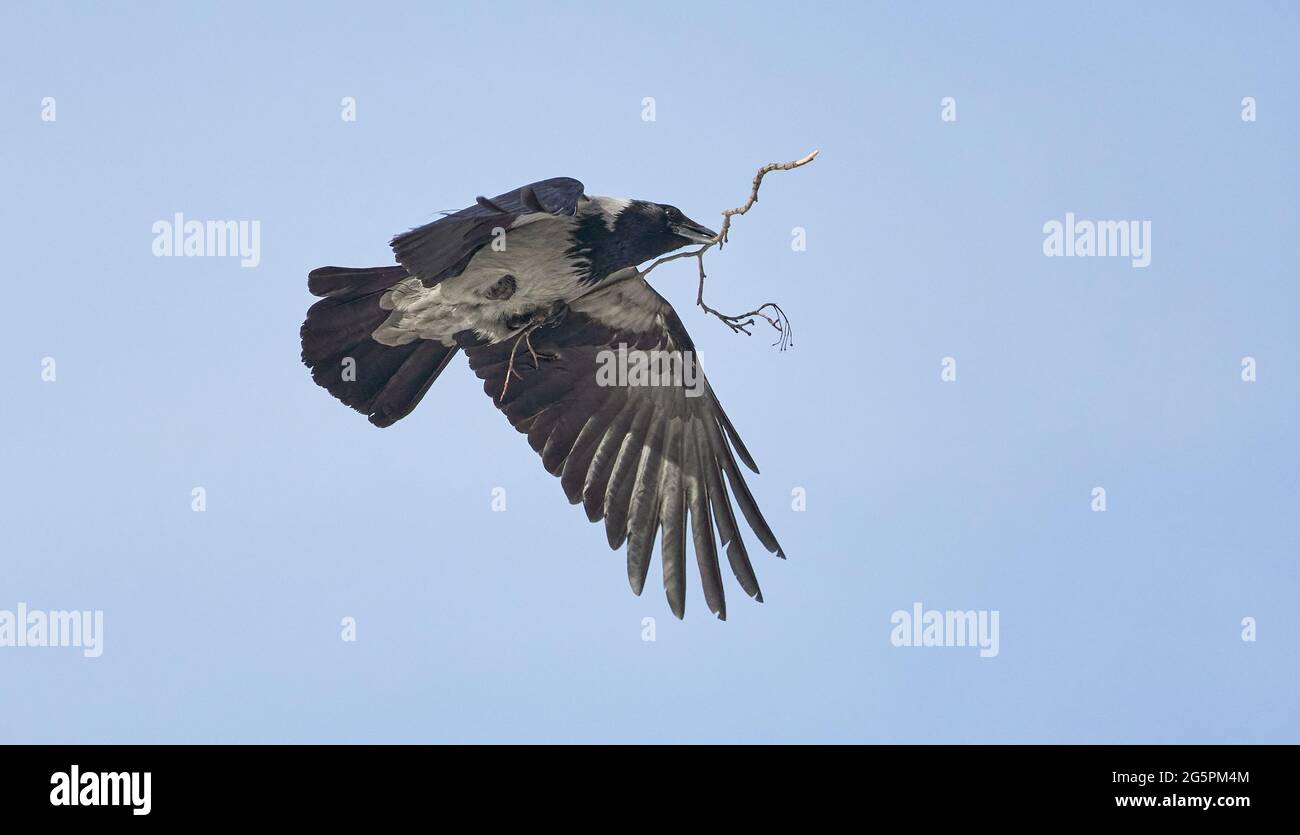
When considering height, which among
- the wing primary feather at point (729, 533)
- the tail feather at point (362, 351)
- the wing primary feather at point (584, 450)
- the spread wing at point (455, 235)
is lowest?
the wing primary feather at point (729, 533)

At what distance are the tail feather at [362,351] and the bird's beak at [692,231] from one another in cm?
191

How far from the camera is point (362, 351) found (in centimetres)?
1030

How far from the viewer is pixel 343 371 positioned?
10289 millimetres

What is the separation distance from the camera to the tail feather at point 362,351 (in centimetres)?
1018

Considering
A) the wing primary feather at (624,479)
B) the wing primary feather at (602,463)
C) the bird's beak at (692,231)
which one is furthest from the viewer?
the wing primary feather at (602,463)

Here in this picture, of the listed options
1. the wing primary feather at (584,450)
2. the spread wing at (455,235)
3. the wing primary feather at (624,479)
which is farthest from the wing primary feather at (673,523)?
the spread wing at (455,235)

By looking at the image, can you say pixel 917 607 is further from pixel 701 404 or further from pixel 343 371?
pixel 343 371

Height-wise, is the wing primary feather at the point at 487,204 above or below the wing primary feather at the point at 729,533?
above

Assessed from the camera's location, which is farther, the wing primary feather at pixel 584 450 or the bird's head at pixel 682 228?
the wing primary feather at pixel 584 450

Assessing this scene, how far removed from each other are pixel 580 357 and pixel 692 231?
2.02m

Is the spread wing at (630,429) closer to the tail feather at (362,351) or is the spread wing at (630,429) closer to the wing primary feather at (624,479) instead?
the wing primary feather at (624,479)

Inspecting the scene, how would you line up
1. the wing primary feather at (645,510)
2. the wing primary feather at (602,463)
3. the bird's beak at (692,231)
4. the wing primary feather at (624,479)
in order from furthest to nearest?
the wing primary feather at (602,463), the wing primary feather at (624,479), the wing primary feather at (645,510), the bird's beak at (692,231)

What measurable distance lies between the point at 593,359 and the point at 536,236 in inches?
69.8
